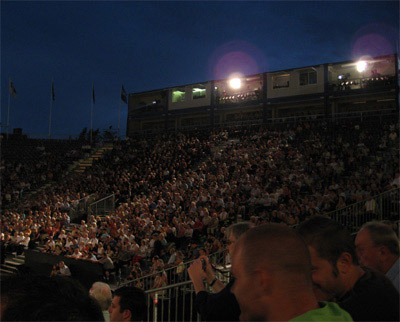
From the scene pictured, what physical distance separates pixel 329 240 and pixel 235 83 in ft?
111

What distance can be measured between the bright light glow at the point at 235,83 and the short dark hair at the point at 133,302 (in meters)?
33.0

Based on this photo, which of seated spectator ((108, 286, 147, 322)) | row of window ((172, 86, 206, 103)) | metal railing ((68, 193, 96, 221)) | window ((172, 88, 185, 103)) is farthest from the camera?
window ((172, 88, 185, 103))

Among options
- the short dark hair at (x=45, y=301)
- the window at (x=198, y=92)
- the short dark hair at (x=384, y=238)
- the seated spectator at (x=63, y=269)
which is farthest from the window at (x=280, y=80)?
the short dark hair at (x=45, y=301)

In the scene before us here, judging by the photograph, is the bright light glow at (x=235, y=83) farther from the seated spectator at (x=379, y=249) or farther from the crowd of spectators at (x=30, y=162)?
the seated spectator at (x=379, y=249)

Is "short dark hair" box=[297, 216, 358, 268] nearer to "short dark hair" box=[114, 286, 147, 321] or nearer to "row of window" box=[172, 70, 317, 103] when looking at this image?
"short dark hair" box=[114, 286, 147, 321]

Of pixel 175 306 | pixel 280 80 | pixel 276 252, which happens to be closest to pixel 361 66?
pixel 280 80

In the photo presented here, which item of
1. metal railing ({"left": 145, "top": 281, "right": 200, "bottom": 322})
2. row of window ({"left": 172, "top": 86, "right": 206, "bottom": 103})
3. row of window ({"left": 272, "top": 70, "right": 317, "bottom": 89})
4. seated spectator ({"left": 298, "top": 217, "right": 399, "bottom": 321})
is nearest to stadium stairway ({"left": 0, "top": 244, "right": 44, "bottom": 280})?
metal railing ({"left": 145, "top": 281, "right": 200, "bottom": 322})

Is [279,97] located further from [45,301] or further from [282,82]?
[45,301]

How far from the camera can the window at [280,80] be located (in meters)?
31.8

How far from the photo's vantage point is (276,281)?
1.31 meters

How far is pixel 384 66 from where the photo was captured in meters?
27.2

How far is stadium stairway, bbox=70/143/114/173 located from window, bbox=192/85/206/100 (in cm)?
1138

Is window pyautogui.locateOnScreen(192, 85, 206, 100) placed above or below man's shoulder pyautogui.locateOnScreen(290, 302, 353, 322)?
above

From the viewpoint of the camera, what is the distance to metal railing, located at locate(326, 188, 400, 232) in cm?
917
